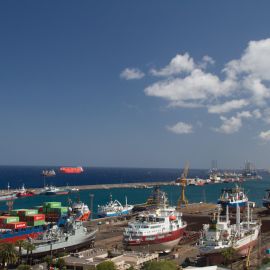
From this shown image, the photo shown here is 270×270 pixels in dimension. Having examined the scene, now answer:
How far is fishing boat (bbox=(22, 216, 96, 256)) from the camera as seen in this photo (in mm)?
47094

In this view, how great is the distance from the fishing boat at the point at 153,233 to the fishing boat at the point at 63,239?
18.8 ft

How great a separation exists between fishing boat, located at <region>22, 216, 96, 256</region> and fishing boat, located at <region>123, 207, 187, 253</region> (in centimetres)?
574

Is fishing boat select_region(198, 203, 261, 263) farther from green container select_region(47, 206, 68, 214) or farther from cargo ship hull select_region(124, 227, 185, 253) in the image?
green container select_region(47, 206, 68, 214)

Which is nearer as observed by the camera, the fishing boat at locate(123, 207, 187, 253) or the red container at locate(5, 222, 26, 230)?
the fishing boat at locate(123, 207, 187, 253)

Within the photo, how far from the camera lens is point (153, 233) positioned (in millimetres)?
51125

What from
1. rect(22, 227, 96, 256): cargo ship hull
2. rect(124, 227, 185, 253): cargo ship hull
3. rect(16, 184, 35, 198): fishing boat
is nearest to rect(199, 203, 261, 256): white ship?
rect(124, 227, 185, 253): cargo ship hull

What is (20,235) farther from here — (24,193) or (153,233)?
(24,193)

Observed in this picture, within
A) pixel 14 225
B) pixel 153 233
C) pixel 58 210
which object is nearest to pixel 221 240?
pixel 153 233

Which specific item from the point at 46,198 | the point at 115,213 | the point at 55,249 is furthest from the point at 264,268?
the point at 46,198

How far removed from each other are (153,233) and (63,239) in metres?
11.2

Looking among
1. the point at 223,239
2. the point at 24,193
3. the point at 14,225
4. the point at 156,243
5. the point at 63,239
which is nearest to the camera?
the point at 223,239

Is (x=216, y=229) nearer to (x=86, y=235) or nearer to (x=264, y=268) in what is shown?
(x=264, y=268)

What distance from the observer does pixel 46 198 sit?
140125 mm

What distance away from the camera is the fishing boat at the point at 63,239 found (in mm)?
47094
